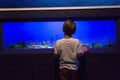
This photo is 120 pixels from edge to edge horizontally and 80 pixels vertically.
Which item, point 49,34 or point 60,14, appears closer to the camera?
point 60,14

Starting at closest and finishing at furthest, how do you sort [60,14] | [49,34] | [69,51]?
[69,51], [60,14], [49,34]

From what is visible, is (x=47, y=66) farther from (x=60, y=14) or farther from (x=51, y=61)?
(x=60, y=14)

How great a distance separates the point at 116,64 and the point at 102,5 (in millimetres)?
859

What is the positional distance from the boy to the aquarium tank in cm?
57

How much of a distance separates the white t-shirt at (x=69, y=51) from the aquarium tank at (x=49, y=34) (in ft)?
2.02

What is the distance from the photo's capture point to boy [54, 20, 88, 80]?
3768 millimetres

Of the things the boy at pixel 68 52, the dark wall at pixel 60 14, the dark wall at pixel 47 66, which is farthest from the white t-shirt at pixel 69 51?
the dark wall at pixel 60 14

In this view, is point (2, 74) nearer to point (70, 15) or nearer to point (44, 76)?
point (44, 76)

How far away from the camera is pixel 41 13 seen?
4246 mm

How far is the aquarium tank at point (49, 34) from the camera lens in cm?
436

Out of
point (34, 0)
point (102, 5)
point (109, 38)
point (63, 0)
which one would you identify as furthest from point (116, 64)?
point (34, 0)

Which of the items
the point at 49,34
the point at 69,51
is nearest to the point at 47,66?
the point at 49,34

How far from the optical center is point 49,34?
4398mm

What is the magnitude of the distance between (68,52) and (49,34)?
707 mm
